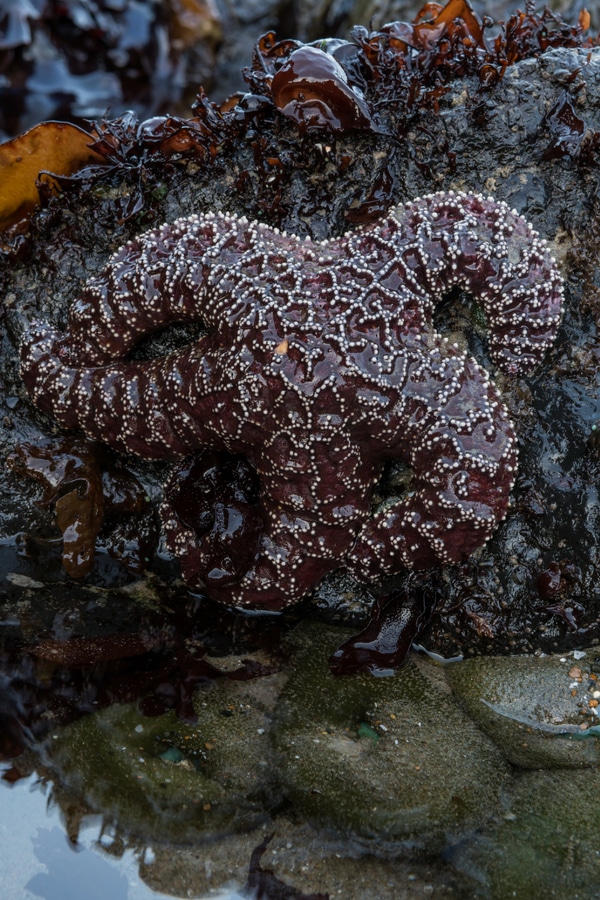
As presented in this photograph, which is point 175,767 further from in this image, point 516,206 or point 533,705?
point 516,206

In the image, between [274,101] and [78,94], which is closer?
[274,101]

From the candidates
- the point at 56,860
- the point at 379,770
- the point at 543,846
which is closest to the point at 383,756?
the point at 379,770

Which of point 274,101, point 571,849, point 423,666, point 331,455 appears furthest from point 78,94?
point 571,849

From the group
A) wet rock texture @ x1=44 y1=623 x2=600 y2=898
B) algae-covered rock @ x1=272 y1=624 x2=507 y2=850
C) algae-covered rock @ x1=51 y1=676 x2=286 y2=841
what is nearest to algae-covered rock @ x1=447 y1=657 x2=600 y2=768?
wet rock texture @ x1=44 y1=623 x2=600 y2=898

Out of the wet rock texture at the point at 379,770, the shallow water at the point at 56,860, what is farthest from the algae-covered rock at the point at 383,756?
the shallow water at the point at 56,860

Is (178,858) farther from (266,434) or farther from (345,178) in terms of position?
(345,178)
